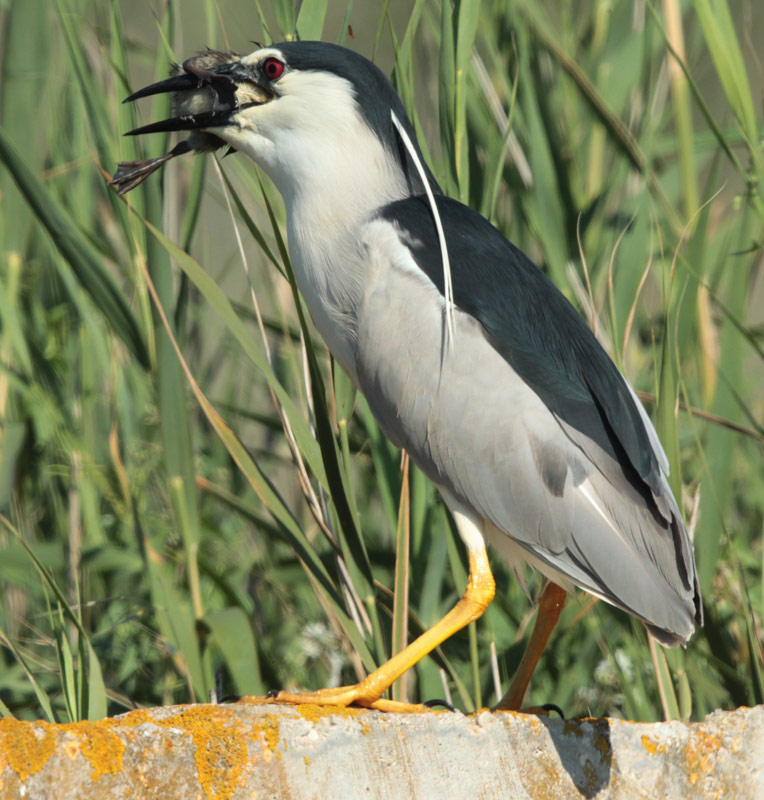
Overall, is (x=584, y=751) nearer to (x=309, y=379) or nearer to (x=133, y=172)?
(x=309, y=379)

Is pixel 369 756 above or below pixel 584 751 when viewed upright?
above

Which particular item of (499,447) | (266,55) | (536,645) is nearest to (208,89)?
(266,55)

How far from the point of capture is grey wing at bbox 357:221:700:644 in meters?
1.94

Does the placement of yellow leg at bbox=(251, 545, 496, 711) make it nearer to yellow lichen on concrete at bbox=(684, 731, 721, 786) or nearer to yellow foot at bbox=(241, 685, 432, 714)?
yellow foot at bbox=(241, 685, 432, 714)

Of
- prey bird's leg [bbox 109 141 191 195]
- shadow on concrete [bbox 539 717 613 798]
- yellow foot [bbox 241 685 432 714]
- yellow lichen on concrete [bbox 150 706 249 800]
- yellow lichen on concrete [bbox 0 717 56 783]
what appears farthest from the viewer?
prey bird's leg [bbox 109 141 191 195]

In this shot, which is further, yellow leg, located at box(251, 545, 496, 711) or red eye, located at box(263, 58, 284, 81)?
red eye, located at box(263, 58, 284, 81)

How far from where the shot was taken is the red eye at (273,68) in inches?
81.9

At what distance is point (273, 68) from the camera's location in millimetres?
2090

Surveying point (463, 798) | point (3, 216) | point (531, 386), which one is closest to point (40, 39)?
point (3, 216)

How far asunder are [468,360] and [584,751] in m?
0.79

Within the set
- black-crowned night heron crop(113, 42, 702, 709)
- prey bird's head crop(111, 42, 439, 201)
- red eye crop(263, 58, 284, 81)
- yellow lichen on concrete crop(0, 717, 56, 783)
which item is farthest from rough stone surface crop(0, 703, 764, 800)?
red eye crop(263, 58, 284, 81)

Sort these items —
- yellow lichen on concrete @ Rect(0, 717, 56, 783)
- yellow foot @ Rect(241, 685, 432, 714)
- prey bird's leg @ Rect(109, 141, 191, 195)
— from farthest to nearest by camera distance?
1. prey bird's leg @ Rect(109, 141, 191, 195)
2. yellow foot @ Rect(241, 685, 432, 714)
3. yellow lichen on concrete @ Rect(0, 717, 56, 783)

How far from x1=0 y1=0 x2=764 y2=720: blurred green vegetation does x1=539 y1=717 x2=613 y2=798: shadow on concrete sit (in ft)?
1.32

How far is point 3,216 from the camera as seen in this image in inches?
92.9
